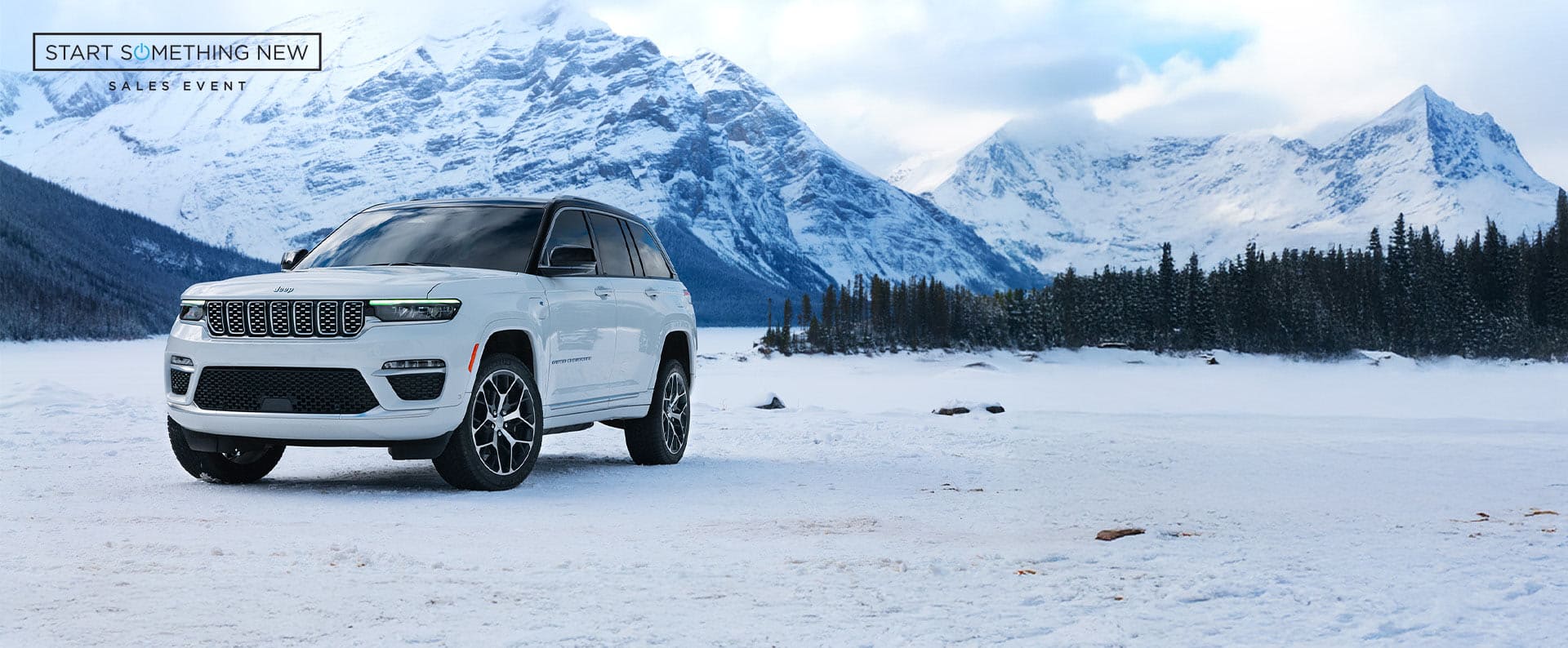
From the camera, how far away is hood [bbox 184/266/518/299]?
8.15 metres

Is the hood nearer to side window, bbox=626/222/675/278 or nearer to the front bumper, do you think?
the front bumper

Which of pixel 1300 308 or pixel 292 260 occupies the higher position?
pixel 1300 308

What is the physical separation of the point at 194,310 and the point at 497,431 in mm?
2187

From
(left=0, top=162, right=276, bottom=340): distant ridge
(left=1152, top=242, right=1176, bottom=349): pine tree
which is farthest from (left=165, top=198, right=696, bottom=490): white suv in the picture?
(left=0, top=162, right=276, bottom=340): distant ridge

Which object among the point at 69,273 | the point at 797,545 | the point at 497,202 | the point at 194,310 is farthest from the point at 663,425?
the point at 69,273

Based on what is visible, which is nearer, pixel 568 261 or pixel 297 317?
pixel 297 317

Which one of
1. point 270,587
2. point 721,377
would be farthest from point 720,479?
point 721,377

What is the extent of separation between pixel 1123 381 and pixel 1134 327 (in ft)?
127

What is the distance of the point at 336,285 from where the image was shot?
8289mm

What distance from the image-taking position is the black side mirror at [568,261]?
9.22m

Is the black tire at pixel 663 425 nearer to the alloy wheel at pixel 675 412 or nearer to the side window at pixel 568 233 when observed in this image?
the alloy wheel at pixel 675 412

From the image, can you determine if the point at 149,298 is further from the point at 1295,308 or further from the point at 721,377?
the point at 1295,308

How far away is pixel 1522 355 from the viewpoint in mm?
98750

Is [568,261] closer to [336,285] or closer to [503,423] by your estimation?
[503,423]
